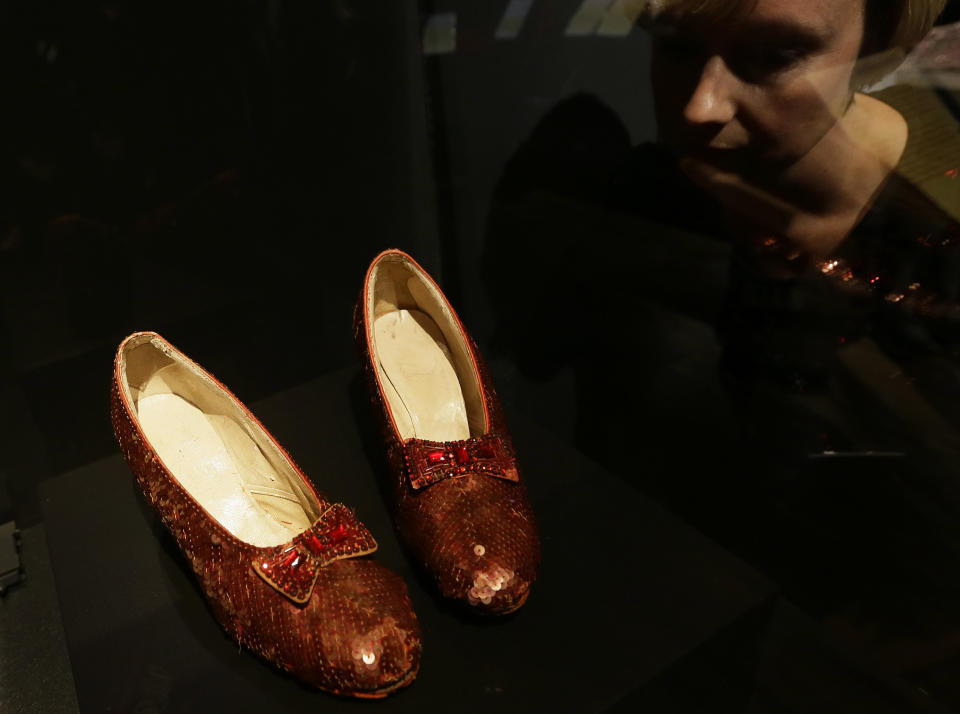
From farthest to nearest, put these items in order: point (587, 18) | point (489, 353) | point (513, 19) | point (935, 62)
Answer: point (489, 353), point (513, 19), point (587, 18), point (935, 62)

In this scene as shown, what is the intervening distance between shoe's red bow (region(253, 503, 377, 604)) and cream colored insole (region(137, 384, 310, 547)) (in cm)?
14

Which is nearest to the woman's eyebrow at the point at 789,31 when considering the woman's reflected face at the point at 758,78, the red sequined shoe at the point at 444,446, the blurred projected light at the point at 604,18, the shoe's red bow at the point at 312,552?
the woman's reflected face at the point at 758,78

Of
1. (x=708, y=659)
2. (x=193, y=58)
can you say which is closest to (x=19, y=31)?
(x=193, y=58)

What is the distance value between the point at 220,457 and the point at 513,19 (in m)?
0.93

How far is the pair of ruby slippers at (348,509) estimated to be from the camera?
2.38 feet

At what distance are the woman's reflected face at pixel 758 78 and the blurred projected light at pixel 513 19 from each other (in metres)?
0.40

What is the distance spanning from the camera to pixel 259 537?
37.1 inches

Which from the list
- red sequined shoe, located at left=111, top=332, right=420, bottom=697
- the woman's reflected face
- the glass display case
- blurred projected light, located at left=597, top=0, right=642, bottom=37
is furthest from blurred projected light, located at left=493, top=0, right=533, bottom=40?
red sequined shoe, located at left=111, top=332, right=420, bottom=697

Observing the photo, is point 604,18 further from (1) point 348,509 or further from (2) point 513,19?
(1) point 348,509

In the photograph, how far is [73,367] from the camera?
4.13 ft

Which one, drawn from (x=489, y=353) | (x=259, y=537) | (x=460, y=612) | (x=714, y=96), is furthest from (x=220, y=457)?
(x=714, y=96)

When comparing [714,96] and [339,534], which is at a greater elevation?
[714,96]

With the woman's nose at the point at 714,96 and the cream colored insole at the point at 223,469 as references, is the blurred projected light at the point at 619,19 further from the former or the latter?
the cream colored insole at the point at 223,469

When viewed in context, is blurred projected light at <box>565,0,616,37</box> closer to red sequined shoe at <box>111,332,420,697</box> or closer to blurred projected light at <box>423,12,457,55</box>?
blurred projected light at <box>423,12,457,55</box>
